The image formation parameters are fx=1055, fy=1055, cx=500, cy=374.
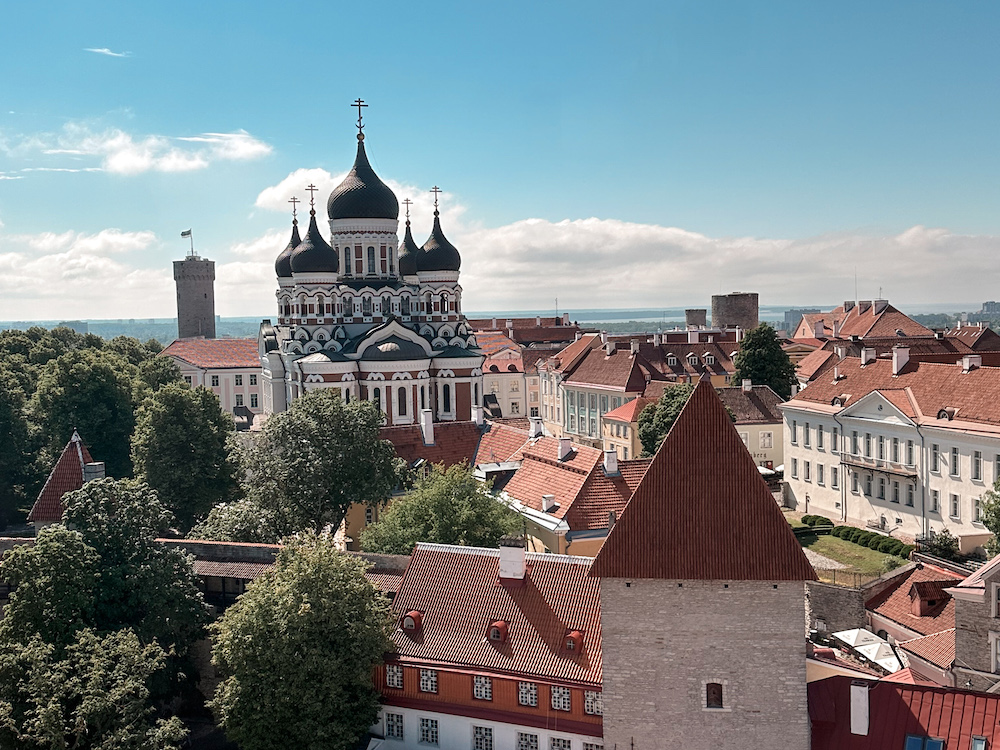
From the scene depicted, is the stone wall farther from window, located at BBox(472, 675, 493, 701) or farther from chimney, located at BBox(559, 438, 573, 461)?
chimney, located at BBox(559, 438, 573, 461)

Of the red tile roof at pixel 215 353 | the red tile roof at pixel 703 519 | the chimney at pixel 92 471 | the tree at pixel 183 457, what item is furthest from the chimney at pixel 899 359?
the red tile roof at pixel 215 353

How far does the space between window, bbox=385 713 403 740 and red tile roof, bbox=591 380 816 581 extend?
8429 mm

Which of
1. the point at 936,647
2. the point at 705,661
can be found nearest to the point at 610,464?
the point at 936,647

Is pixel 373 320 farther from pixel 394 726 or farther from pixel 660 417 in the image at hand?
pixel 394 726

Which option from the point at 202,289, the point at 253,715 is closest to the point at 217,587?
the point at 253,715

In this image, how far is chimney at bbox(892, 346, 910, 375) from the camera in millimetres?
50812

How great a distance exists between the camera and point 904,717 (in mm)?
23297

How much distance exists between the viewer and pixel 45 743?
26.8 meters

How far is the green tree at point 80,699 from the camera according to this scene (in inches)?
1048

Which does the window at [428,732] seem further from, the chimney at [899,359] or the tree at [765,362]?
the tree at [765,362]

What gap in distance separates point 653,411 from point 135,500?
33.4m

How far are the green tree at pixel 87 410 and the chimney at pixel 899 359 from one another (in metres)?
41.4

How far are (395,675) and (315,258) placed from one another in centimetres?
4912

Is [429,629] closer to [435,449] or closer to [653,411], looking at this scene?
[435,449]
